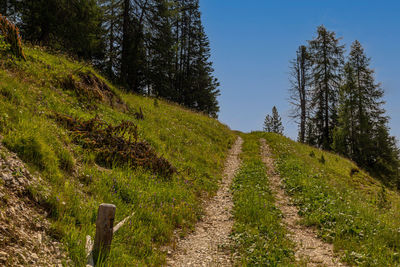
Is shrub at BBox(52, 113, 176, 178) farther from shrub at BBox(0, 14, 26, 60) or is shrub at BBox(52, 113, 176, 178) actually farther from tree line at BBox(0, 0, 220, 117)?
tree line at BBox(0, 0, 220, 117)

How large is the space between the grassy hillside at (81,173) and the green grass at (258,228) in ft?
4.59

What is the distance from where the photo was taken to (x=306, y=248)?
5.75 metres

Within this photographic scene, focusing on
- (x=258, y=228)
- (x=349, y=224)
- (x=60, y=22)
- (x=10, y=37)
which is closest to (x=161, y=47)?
(x=60, y=22)

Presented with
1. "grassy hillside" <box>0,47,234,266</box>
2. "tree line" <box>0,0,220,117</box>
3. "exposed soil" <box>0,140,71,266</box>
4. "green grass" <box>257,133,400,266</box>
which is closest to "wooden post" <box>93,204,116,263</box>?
"grassy hillside" <box>0,47,234,266</box>

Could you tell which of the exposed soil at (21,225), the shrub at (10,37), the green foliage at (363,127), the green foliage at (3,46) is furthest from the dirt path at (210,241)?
the green foliage at (363,127)

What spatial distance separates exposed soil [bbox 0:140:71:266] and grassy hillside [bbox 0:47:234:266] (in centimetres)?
16

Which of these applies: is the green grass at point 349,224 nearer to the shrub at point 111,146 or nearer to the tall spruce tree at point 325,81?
the shrub at point 111,146

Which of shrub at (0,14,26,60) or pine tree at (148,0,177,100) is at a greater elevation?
pine tree at (148,0,177,100)

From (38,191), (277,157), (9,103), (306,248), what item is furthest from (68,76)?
(277,157)

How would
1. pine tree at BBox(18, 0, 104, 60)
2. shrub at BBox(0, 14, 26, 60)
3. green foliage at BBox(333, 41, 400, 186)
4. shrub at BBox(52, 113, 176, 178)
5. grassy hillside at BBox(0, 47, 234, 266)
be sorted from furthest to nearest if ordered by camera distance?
green foliage at BBox(333, 41, 400, 186), pine tree at BBox(18, 0, 104, 60), shrub at BBox(0, 14, 26, 60), shrub at BBox(52, 113, 176, 178), grassy hillside at BBox(0, 47, 234, 266)

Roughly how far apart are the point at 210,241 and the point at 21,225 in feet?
13.8

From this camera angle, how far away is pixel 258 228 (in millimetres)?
6410

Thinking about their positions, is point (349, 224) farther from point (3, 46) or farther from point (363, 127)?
point (363, 127)

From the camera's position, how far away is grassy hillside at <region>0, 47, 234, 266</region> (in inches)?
169
